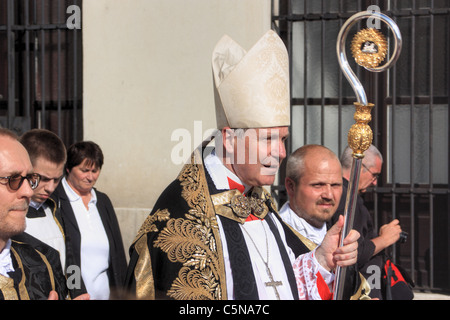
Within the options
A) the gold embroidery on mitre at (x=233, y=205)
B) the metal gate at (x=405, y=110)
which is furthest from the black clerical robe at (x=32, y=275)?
the metal gate at (x=405, y=110)

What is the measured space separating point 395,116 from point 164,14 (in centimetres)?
212

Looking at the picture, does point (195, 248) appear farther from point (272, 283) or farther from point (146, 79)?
point (146, 79)

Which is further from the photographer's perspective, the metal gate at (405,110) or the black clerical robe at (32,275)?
the metal gate at (405,110)

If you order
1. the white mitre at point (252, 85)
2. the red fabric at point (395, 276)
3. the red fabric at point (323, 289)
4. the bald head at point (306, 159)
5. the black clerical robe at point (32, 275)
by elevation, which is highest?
the white mitre at point (252, 85)

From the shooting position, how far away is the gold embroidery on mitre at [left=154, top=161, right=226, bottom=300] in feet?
8.79

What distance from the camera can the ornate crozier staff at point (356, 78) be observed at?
267 cm

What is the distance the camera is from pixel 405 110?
19.7 feet

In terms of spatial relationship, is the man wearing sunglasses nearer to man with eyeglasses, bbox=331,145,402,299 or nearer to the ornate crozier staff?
the ornate crozier staff

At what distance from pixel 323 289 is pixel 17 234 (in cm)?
131

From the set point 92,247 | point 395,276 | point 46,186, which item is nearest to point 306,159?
point 395,276

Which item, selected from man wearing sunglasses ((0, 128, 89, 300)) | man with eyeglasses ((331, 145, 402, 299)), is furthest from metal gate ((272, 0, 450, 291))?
man wearing sunglasses ((0, 128, 89, 300))

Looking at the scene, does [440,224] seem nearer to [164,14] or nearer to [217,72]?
[164,14]

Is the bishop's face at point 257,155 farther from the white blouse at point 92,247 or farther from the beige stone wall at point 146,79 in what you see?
the beige stone wall at point 146,79

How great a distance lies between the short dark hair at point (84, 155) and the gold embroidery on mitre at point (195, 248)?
2.04 metres
